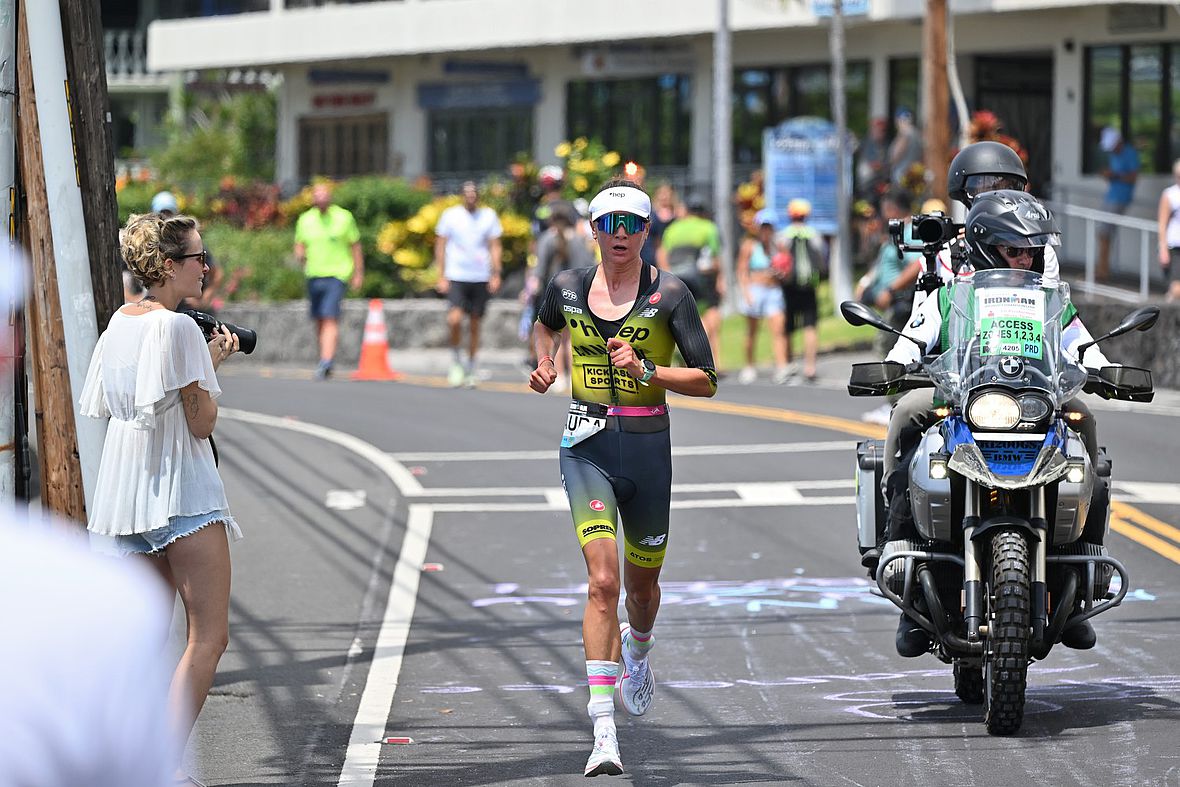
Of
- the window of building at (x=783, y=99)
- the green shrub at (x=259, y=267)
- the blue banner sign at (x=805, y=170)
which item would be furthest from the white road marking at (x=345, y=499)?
the window of building at (x=783, y=99)

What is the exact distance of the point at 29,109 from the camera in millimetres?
7004

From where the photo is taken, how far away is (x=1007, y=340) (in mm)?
7168

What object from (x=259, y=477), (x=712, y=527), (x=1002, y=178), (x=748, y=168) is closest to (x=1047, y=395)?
(x=1002, y=178)

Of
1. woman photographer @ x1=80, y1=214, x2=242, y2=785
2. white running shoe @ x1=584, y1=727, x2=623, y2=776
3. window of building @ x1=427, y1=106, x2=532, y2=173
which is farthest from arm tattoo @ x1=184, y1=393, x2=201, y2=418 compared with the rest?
window of building @ x1=427, y1=106, x2=532, y2=173

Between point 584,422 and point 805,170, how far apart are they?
22060 millimetres

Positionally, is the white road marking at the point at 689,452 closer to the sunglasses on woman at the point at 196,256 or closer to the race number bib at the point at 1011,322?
the race number bib at the point at 1011,322

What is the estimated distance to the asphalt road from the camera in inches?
272

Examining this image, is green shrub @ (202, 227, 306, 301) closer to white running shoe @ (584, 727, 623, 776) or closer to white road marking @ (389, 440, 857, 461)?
Result: white road marking @ (389, 440, 857, 461)

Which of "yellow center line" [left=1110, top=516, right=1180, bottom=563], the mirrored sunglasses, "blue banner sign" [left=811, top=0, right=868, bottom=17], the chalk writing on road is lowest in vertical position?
"yellow center line" [left=1110, top=516, right=1180, bottom=563]

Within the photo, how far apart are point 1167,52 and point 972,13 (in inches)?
113

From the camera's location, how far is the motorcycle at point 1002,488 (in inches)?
274

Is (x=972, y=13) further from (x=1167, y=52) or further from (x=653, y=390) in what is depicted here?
(x=653, y=390)

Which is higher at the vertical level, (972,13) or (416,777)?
(972,13)

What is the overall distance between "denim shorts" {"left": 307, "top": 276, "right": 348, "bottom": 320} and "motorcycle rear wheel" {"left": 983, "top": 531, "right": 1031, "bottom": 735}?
48.8 feet
